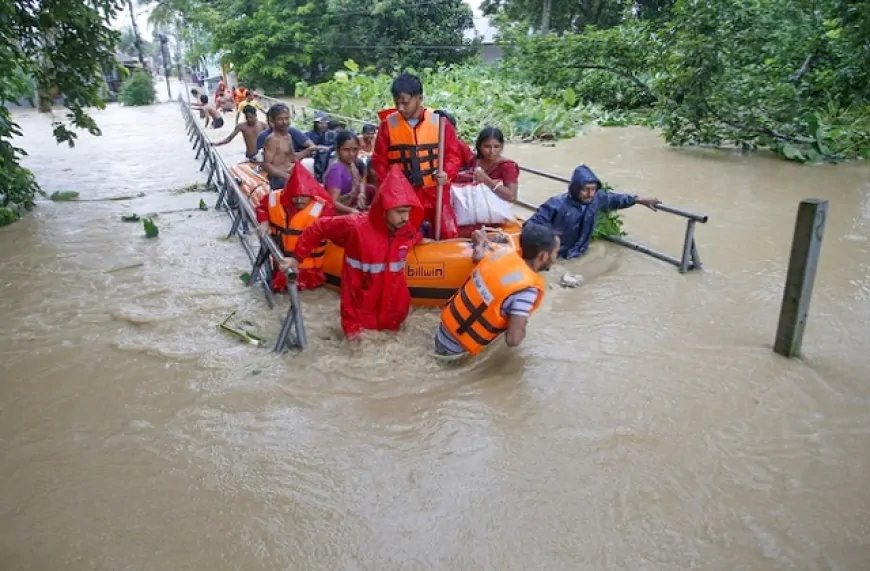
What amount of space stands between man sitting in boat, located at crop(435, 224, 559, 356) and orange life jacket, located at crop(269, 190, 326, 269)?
1.66 m

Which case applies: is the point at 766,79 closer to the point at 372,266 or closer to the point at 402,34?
the point at 372,266

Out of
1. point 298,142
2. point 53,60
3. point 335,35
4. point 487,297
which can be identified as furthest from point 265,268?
point 335,35

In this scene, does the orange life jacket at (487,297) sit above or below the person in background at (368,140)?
below

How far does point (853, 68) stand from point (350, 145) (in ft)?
35.7

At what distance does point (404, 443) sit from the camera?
330 centimetres

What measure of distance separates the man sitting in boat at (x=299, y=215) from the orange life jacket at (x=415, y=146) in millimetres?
657

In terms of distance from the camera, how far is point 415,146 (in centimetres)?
488

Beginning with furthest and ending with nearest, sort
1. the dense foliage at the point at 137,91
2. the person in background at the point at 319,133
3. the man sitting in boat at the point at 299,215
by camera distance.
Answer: the dense foliage at the point at 137,91, the person in background at the point at 319,133, the man sitting in boat at the point at 299,215

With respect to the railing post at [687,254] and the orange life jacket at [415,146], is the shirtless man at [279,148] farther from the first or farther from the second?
the railing post at [687,254]

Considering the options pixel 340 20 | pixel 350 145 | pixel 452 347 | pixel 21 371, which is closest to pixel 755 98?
pixel 350 145

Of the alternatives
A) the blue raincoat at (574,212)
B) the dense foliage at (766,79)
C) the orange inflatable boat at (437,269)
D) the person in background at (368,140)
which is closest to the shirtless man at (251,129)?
the person in background at (368,140)

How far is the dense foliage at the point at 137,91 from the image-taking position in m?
32.5

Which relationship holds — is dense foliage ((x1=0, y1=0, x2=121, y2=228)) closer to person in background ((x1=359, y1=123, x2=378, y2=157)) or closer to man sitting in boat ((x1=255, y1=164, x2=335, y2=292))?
person in background ((x1=359, y1=123, x2=378, y2=157))

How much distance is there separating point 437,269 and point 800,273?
7.87 ft
